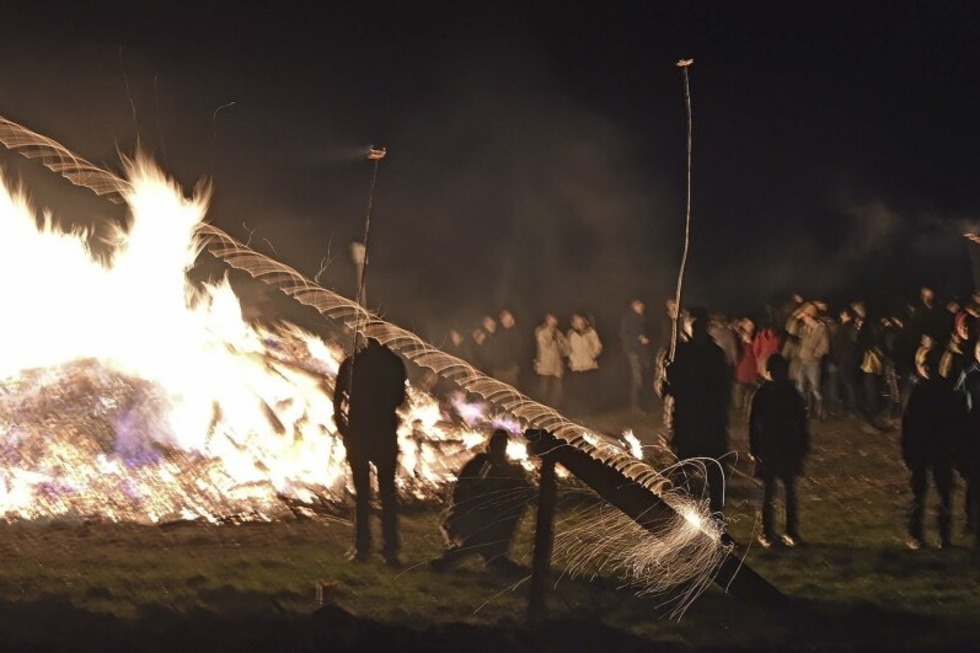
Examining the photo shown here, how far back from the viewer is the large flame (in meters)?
9.42

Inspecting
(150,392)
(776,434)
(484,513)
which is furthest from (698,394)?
(150,392)

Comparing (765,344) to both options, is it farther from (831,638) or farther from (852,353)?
(831,638)

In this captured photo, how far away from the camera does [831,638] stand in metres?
7.70

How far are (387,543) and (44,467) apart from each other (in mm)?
3297

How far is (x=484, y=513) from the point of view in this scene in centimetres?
866

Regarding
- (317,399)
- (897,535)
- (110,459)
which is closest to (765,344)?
(897,535)

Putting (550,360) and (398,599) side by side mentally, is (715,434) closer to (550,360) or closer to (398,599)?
(398,599)

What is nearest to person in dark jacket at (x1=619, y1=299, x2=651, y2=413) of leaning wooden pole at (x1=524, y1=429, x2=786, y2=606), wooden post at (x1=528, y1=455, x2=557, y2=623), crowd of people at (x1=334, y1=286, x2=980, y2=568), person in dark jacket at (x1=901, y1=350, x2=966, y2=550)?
crowd of people at (x1=334, y1=286, x2=980, y2=568)

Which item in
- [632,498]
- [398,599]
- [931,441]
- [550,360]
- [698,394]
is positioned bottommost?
[398,599]

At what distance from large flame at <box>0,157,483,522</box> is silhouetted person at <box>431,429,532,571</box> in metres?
1.38

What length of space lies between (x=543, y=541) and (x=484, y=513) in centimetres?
119

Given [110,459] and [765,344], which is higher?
[765,344]

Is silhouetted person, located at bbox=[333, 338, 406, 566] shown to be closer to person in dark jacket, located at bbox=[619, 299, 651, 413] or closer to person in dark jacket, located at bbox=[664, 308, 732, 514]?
person in dark jacket, located at bbox=[664, 308, 732, 514]

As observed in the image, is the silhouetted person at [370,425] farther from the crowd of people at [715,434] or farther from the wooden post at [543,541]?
the wooden post at [543,541]
